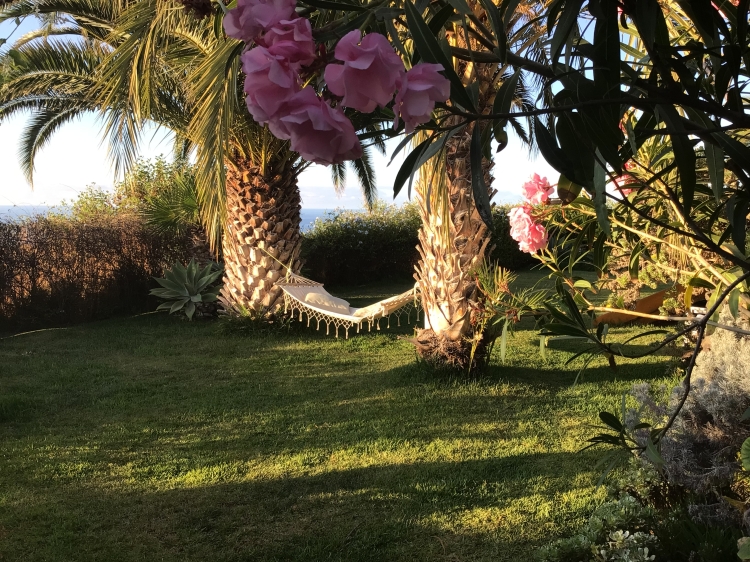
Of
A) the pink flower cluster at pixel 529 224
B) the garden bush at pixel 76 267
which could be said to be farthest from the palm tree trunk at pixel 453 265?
the garden bush at pixel 76 267

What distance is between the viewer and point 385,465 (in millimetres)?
3055

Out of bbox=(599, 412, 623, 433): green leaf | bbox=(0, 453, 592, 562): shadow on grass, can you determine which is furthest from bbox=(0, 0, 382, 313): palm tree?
bbox=(599, 412, 623, 433): green leaf

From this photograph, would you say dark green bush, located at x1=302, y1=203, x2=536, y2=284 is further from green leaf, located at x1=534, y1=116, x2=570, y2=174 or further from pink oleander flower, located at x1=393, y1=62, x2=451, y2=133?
pink oleander flower, located at x1=393, y1=62, x2=451, y2=133

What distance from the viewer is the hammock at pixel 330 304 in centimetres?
507

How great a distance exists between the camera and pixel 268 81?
0.51 meters

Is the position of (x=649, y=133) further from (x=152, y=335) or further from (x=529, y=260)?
(x=529, y=260)

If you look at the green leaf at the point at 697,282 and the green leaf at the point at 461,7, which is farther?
the green leaf at the point at 697,282

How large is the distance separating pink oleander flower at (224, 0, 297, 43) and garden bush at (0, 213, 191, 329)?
6.98 metres

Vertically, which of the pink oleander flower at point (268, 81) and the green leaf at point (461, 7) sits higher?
the green leaf at point (461, 7)

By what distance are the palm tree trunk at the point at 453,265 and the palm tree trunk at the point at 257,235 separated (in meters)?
2.16

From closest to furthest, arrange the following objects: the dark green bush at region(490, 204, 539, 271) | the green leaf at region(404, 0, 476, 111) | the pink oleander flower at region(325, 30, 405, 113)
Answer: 1. the pink oleander flower at region(325, 30, 405, 113)
2. the green leaf at region(404, 0, 476, 111)
3. the dark green bush at region(490, 204, 539, 271)

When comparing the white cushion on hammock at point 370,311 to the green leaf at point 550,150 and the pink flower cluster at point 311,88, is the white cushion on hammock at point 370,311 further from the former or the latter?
the pink flower cluster at point 311,88

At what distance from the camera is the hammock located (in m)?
5.07

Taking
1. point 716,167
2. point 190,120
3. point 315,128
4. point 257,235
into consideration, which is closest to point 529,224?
point 716,167
